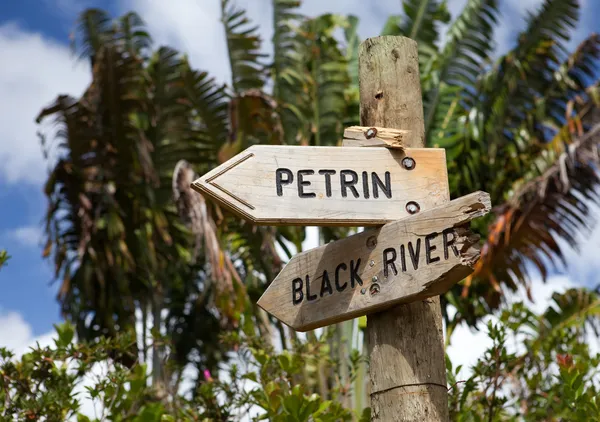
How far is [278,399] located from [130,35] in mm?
8602

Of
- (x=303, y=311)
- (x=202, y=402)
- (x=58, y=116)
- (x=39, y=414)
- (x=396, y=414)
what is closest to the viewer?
(x=396, y=414)

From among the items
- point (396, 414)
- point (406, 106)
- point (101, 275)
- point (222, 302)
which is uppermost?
point (101, 275)

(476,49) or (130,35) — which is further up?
(130,35)

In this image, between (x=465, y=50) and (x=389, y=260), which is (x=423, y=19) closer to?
(x=465, y=50)

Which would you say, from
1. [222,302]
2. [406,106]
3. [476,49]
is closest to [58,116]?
[222,302]

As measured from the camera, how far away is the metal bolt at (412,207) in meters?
2.84

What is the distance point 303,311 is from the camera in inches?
117

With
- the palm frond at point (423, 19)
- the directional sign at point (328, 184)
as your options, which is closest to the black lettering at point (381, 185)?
the directional sign at point (328, 184)

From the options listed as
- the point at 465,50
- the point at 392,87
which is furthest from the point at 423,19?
the point at 392,87

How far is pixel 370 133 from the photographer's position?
2.93 m

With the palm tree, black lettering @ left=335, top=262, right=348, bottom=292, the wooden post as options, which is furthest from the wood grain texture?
the palm tree

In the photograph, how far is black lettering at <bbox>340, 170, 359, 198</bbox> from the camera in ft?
9.20

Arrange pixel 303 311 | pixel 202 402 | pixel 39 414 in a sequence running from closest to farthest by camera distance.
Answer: pixel 303 311 → pixel 39 414 → pixel 202 402

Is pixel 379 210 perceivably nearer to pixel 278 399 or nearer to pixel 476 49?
pixel 278 399
